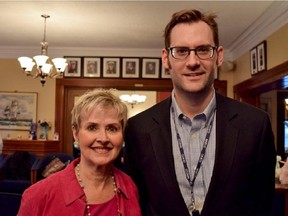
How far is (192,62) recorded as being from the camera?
1.46 meters

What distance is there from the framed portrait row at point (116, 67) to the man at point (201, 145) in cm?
552

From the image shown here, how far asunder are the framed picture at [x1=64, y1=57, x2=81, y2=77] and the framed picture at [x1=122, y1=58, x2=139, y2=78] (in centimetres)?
82

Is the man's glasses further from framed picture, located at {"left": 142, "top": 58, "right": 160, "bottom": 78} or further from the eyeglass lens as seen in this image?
framed picture, located at {"left": 142, "top": 58, "right": 160, "bottom": 78}

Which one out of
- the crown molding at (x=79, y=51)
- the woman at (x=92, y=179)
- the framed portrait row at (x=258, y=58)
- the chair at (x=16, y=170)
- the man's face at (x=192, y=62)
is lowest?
the chair at (x=16, y=170)

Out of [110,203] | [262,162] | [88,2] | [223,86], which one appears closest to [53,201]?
[110,203]

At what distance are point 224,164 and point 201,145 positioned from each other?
11 centimetres

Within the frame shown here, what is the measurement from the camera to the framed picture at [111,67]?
7105mm

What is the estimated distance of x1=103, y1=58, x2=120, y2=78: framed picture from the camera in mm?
7105

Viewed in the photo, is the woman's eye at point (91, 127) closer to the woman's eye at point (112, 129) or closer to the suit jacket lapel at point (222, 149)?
the woman's eye at point (112, 129)

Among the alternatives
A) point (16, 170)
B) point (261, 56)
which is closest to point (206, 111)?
point (261, 56)

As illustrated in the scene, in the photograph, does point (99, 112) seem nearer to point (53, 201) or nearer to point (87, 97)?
point (87, 97)

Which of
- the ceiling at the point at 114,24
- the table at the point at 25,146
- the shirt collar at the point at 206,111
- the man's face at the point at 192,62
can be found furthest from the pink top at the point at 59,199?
the table at the point at 25,146

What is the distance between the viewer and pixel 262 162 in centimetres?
156

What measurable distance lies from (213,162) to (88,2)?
11.0 feet
